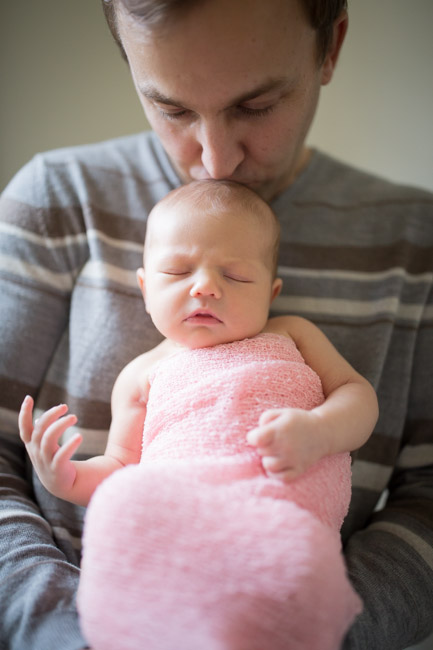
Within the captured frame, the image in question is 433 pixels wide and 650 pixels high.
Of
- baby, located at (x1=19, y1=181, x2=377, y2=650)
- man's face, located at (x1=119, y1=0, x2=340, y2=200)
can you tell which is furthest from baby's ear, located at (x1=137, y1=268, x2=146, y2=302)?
man's face, located at (x1=119, y1=0, x2=340, y2=200)

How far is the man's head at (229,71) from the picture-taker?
746mm

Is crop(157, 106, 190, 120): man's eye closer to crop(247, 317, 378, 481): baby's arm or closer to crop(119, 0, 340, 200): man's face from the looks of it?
crop(119, 0, 340, 200): man's face

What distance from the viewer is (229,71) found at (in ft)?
2.53

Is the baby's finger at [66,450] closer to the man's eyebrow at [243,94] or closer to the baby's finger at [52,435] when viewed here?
the baby's finger at [52,435]

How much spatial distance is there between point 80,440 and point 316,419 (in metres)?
0.33

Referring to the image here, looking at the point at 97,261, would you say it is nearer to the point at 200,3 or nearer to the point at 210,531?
the point at 200,3

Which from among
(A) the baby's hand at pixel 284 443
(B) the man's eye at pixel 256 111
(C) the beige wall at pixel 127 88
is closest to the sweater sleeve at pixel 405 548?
(A) the baby's hand at pixel 284 443

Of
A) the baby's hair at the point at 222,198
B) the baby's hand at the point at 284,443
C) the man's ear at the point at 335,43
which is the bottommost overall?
the baby's hand at the point at 284,443

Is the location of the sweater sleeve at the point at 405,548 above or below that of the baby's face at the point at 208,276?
below

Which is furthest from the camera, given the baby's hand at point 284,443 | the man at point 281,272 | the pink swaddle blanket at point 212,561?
the man at point 281,272

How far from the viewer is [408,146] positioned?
155cm

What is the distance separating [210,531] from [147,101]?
26.4 inches

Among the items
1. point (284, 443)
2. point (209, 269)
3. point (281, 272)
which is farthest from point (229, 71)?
point (284, 443)

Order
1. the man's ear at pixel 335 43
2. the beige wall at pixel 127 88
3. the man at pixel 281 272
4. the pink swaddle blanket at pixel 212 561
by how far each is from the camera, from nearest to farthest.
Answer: the pink swaddle blanket at pixel 212 561
the man at pixel 281 272
the man's ear at pixel 335 43
the beige wall at pixel 127 88
